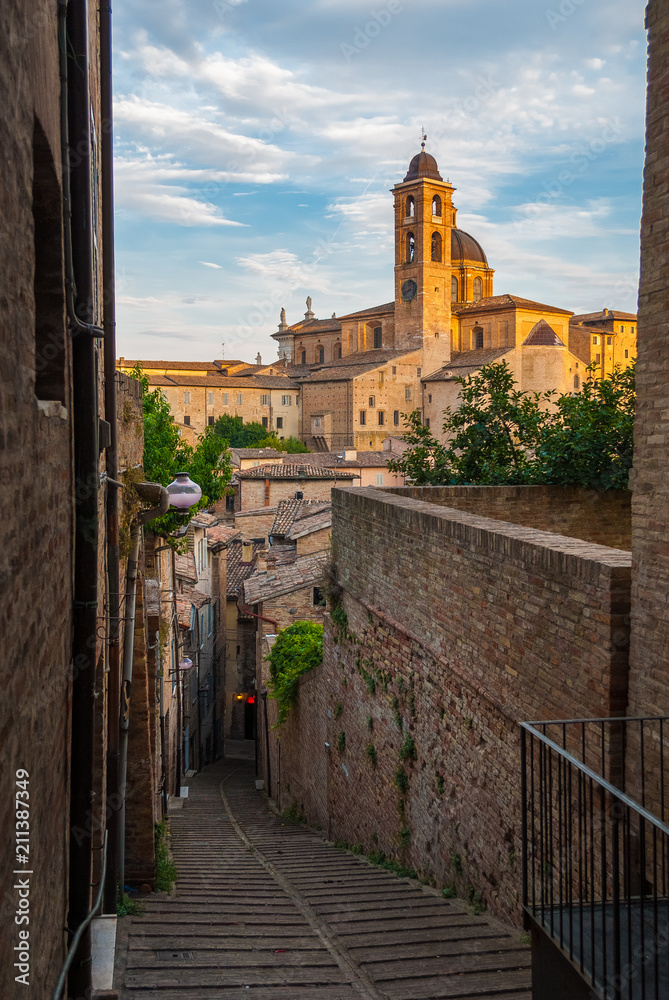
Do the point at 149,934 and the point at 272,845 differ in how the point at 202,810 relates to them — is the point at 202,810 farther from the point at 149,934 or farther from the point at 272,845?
the point at 149,934

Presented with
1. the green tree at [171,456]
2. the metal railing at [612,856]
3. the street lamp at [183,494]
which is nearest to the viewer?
the metal railing at [612,856]

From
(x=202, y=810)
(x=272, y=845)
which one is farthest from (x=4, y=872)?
(x=202, y=810)

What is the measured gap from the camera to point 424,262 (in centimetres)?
7362

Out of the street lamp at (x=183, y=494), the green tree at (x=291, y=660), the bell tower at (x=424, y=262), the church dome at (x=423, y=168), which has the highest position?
the church dome at (x=423, y=168)

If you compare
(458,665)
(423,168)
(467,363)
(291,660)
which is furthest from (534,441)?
(423,168)

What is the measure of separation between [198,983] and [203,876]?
4.04m

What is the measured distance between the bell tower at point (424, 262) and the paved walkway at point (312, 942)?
67.9 m

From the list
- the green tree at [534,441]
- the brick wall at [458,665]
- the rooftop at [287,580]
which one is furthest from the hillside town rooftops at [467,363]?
the brick wall at [458,665]

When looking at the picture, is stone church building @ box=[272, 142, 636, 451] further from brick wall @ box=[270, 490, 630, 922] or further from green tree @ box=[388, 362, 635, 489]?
brick wall @ box=[270, 490, 630, 922]

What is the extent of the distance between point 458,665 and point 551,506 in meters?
4.89

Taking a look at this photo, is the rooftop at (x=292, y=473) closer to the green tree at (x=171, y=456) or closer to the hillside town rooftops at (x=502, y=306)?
the green tree at (x=171, y=456)

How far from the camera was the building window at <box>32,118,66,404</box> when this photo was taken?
171 inches

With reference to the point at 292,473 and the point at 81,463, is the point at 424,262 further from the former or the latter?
the point at 81,463

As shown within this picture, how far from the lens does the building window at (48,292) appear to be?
14.3 feet
